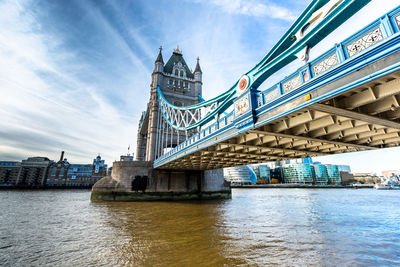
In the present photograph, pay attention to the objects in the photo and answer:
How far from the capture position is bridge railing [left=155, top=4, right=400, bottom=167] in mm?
3762

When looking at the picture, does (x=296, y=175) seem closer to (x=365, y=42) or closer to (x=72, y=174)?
(x=72, y=174)

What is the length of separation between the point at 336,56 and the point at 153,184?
76.6ft

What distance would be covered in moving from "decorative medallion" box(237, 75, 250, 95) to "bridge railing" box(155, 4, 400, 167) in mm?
592

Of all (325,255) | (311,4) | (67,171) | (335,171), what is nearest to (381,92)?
(311,4)

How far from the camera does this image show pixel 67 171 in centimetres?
7200

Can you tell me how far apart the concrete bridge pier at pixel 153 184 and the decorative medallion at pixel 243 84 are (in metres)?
19.1

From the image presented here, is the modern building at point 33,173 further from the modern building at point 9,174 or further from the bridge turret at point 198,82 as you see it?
the bridge turret at point 198,82

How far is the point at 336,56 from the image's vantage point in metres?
4.77

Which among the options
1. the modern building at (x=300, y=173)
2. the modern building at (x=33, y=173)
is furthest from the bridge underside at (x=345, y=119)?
the modern building at (x=300, y=173)

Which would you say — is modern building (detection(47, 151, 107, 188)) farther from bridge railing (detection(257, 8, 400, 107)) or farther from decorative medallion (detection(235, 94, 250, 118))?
bridge railing (detection(257, 8, 400, 107))

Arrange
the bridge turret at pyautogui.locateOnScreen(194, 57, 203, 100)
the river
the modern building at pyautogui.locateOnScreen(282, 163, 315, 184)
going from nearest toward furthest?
the river → the bridge turret at pyautogui.locateOnScreen(194, 57, 203, 100) → the modern building at pyautogui.locateOnScreen(282, 163, 315, 184)

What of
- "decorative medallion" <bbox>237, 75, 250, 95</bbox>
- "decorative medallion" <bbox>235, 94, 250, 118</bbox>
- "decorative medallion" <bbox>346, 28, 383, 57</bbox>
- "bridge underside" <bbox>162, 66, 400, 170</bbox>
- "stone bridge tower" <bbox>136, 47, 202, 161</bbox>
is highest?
"stone bridge tower" <bbox>136, 47, 202, 161</bbox>

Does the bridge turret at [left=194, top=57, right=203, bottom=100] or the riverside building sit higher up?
the bridge turret at [left=194, top=57, right=203, bottom=100]

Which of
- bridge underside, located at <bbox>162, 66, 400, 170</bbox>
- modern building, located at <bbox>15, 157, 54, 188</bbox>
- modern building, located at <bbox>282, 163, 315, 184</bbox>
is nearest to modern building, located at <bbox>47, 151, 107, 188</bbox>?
modern building, located at <bbox>15, 157, 54, 188</bbox>
